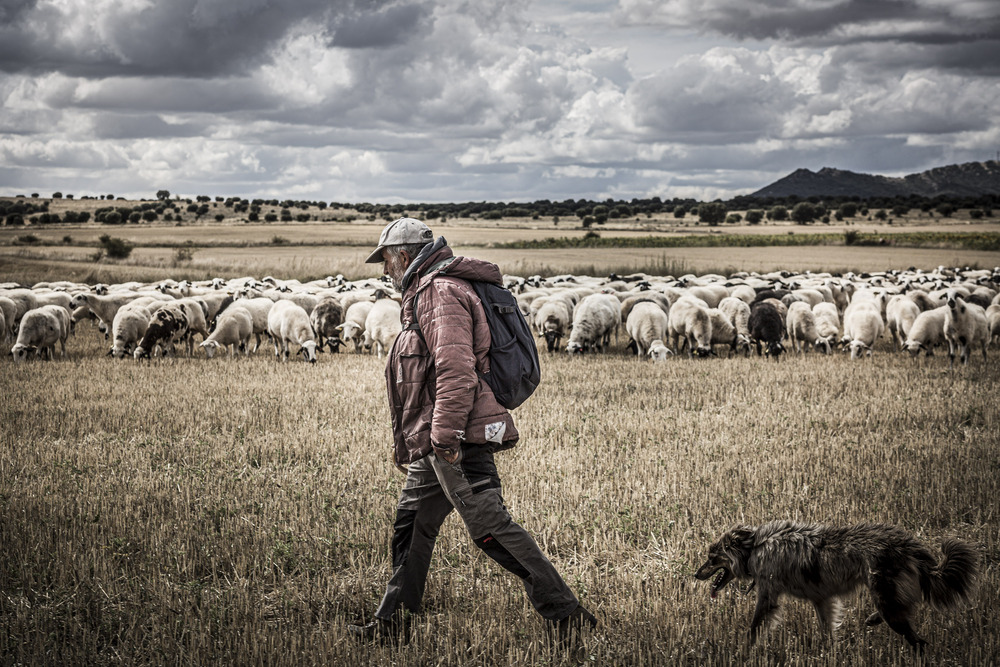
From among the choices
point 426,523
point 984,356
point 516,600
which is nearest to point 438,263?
point 426,523

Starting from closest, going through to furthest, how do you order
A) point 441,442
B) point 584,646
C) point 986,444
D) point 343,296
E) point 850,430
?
point 441,442 < point 584,646 < point 986,444 < point 850,430 < point 343,296

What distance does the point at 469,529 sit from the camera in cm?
438

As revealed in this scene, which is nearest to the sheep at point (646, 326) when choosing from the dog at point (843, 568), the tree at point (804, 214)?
the dog at point (843, 568)

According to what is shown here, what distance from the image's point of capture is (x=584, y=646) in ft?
14.5

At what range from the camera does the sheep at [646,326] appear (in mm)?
18438

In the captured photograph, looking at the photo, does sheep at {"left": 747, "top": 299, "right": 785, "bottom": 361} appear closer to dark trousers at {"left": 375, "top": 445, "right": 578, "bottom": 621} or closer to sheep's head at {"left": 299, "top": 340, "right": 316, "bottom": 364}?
sheep's head at {"left": 299, "top": 340, "right": 316, "bottom": 364}

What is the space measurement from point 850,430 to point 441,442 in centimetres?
811

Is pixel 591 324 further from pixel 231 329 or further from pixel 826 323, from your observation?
pixel 231 329

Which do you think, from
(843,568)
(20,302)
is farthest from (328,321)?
(843,568)

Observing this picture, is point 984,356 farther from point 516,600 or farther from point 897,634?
point 516,600

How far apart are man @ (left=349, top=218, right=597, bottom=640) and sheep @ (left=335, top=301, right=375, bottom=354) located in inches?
617

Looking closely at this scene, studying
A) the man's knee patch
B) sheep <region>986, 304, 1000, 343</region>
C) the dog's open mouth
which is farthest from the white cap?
sheep <region>986, 304, 1000, 343</region>

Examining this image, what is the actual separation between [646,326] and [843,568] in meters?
14.3

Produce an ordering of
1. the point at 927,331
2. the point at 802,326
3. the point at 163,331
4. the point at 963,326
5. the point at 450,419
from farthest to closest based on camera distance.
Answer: the point at 802,326 → the point at 163,331 → the point at 927,331 → the point at 963,326 → the point at 450,419
